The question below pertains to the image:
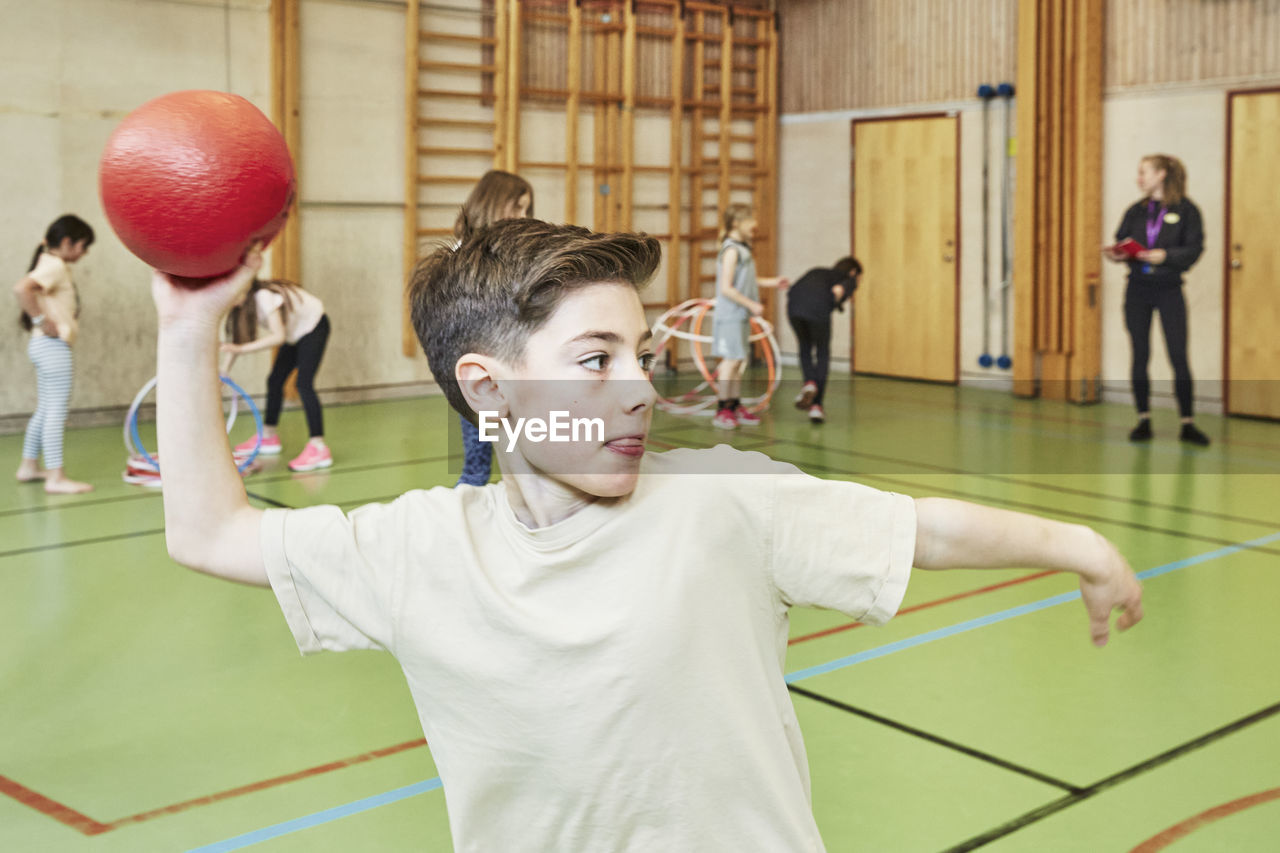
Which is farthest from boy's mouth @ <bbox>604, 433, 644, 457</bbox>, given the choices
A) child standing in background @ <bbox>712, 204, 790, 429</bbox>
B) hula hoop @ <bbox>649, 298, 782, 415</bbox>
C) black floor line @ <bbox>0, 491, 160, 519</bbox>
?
hula hoop @ <bbox>649, 298, 782, 415</bbox>

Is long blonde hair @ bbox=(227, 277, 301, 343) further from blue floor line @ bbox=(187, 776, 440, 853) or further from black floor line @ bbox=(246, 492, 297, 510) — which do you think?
blue floor line @ bbox=(187, 776, 440, 853)

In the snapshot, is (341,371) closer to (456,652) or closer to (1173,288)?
(1173,288)

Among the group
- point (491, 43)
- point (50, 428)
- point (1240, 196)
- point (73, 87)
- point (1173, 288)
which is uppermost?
point (491, 43)

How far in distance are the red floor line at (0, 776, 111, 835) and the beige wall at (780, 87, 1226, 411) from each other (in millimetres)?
7892

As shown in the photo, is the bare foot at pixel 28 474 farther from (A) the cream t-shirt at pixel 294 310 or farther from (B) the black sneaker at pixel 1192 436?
(B) the black sneaker at pixel 1192 436

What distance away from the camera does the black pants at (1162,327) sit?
24.7 feet

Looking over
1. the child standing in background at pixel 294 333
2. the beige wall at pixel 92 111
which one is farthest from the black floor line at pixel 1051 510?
the beige wall at pixel 92 111

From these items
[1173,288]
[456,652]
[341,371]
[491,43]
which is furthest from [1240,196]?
[456,652]

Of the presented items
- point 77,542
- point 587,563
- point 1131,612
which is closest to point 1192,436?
point 77,542

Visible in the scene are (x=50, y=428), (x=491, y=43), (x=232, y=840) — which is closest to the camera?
(x=232, y=840)

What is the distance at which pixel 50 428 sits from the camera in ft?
20.0

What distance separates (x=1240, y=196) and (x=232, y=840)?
26.0ft

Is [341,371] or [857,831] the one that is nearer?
[857,831]

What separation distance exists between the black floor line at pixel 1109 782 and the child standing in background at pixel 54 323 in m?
4.84
